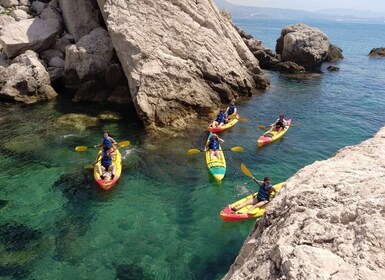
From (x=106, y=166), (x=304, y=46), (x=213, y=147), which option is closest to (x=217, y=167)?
(x=213, y=147)

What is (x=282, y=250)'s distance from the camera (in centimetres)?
411

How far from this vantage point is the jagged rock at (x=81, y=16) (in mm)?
28062

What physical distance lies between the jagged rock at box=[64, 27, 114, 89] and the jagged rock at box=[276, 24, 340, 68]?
958 inches

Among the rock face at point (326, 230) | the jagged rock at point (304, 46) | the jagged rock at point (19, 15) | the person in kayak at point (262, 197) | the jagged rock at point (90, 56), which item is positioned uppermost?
the rock face at point (326, 230)

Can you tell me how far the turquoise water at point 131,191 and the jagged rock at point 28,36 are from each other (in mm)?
5554

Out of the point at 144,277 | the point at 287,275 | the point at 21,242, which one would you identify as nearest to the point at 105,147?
the point at 21,242

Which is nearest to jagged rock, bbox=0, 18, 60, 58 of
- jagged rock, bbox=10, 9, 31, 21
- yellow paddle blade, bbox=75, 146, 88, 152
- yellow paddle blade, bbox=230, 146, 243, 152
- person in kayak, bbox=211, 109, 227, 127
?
jagged rock, bbox=10, 9, 31, 21

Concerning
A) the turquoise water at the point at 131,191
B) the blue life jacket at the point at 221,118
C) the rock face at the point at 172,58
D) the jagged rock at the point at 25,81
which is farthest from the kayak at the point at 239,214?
the jagged rock at the point at 25,81

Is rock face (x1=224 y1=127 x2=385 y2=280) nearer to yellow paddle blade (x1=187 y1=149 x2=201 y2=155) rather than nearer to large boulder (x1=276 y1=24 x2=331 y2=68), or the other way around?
yellow paddle blade (x1=187 y1=149 x2=201 y2=155)

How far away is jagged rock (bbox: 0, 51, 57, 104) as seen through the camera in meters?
24.6

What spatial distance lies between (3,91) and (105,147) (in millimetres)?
12717

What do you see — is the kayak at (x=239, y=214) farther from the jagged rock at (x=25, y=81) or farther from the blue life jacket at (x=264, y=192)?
the jagged rock at (x=25, y=81)

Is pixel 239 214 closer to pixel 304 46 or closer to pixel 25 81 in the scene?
pixel 25 81

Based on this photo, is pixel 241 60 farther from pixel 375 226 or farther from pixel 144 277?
pixel 375 226
